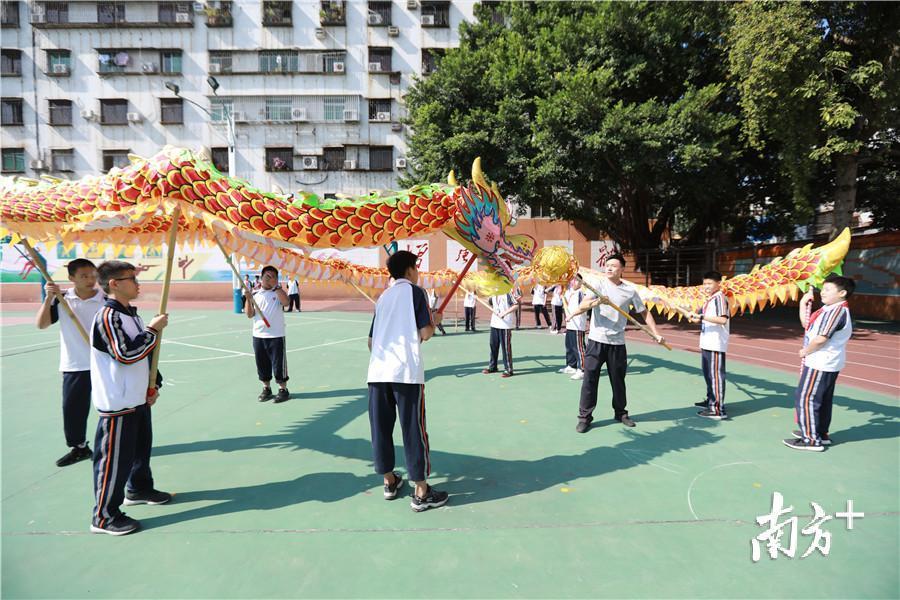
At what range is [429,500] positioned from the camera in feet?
9.98

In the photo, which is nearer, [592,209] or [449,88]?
[449,88]

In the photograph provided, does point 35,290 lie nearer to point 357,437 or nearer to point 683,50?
point 357,437

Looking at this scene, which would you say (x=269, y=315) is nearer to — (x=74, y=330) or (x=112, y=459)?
(x=74, y=330)

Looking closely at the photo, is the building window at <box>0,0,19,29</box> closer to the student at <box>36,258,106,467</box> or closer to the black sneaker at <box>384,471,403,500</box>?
the student at <box>36,258,106,467</box>

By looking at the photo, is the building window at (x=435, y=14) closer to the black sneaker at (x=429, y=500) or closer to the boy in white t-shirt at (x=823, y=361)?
the boy in white t-shirt at (x=823, y=361)

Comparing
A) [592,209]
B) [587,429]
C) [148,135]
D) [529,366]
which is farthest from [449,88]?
[148,135]

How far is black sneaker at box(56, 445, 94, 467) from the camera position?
369 cm

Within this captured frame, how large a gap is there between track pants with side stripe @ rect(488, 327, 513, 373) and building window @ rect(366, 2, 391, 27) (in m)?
19.2

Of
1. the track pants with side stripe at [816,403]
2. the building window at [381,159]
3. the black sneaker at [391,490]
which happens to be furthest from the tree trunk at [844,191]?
the building window at [381,159]

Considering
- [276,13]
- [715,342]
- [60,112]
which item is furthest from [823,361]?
[60,112]

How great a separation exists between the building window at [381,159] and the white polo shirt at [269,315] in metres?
16.5

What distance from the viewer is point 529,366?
748 centimetres

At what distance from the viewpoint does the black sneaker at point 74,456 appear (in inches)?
145

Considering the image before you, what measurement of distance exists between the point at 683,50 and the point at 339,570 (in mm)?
12773
